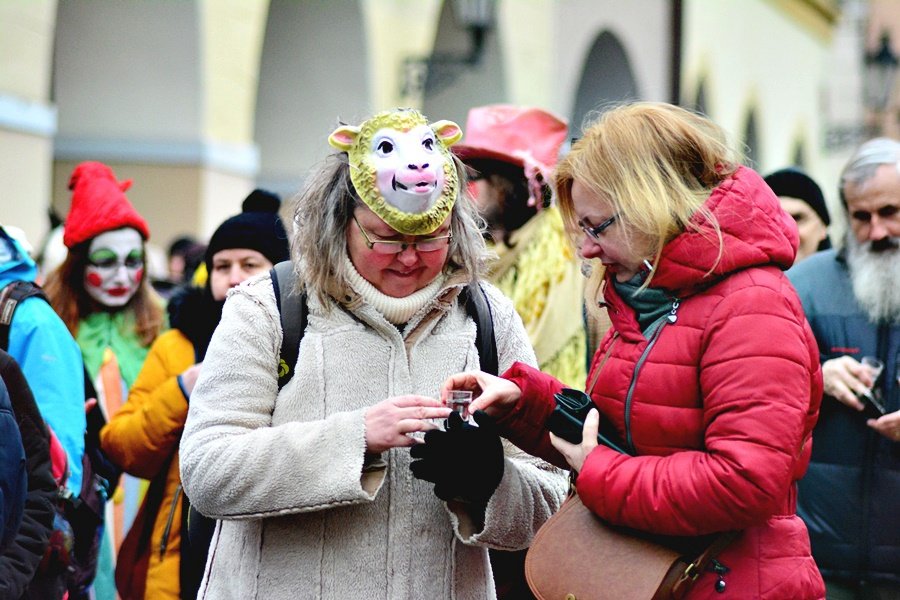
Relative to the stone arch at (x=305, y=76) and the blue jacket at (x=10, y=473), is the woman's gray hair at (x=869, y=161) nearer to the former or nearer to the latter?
the blue jacket at (x=10, y=473)

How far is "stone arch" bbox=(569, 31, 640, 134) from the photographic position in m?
18.6

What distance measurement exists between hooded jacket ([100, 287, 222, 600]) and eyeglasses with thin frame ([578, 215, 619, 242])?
2038 millimetres

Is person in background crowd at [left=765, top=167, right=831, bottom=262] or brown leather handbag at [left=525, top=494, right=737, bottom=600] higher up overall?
person in background crowd at [left=765, top=167, right=831, bottom=262]

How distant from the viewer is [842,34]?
38.0 meters

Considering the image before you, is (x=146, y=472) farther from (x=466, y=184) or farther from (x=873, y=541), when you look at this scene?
(x=873, y=541)

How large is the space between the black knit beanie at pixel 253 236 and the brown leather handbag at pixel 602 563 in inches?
85.2

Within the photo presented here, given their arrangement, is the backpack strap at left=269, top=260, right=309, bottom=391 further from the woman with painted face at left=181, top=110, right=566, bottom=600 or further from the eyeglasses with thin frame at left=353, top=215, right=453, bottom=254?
the eyeglasses with thin frame at left=353, top=215, right=453, bottom=254

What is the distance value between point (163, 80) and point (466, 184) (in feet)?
23.2

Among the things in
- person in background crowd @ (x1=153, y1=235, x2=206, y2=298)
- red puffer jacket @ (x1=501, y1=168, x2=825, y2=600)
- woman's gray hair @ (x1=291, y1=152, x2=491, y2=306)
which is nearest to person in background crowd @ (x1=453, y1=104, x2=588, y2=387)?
woman's gray hair @ (x1=291, y1=152, x2=491, y2=306)

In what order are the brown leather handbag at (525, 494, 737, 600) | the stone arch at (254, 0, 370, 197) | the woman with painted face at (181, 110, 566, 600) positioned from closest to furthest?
the brown leather handbag at (525, 494, 737, 600) → the woman with painted face at (181, 110, 566, 600) → the stone arch at (254, 0, 370, 197)

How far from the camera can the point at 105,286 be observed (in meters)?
5.69

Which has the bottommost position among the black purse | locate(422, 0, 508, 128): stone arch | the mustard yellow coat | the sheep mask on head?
the mustard yellow coat

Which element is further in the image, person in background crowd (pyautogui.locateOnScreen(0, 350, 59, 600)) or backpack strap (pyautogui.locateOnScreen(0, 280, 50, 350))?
backpack strap (pyautogui.locateOnScreen(0, 280, 50, 350))

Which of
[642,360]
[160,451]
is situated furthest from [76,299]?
[642,360]
